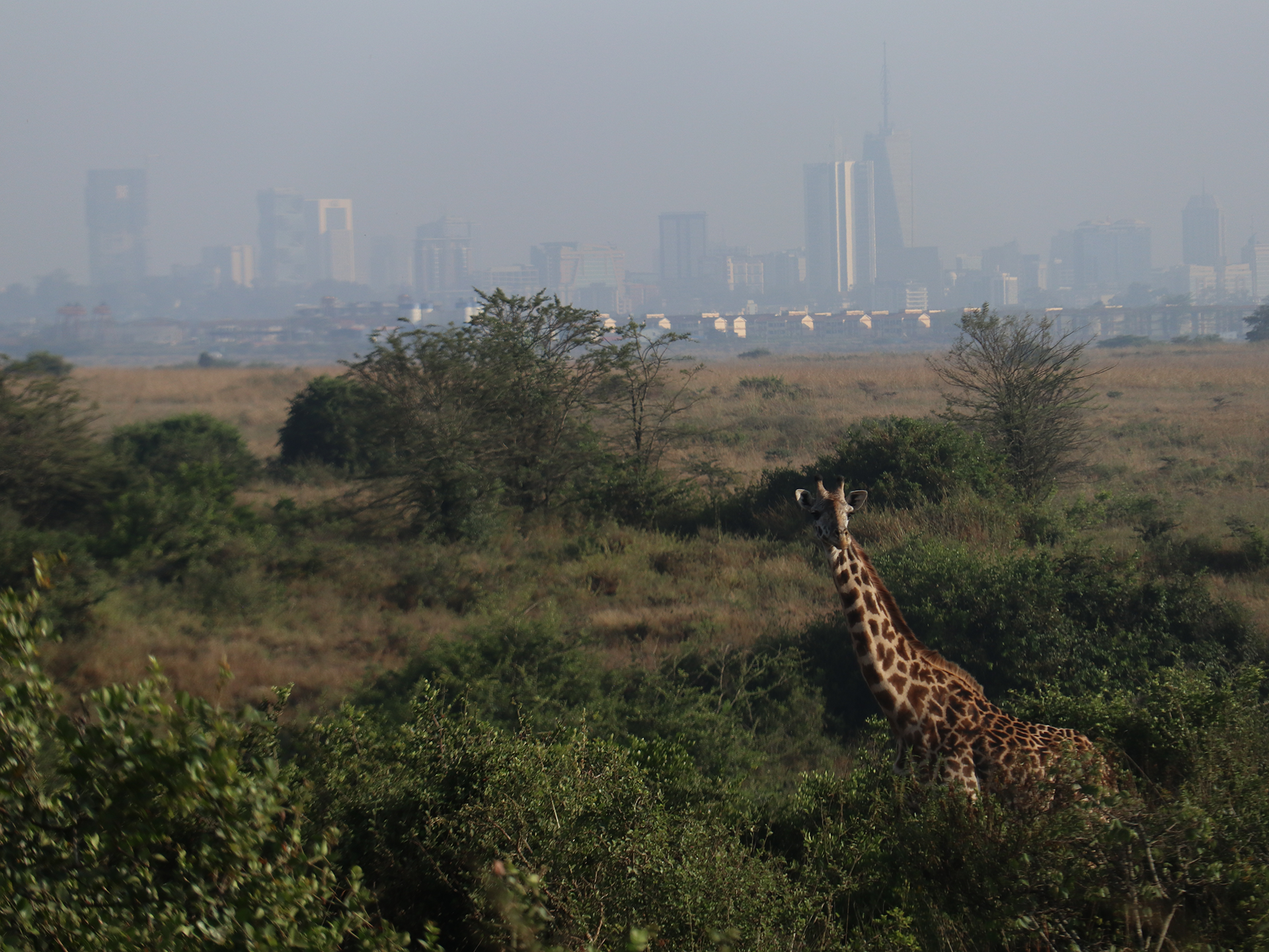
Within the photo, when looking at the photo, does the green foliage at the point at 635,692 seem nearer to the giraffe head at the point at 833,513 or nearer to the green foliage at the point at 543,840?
the giraffe head at the point at 833,513

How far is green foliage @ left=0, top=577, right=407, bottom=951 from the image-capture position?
7.42ft

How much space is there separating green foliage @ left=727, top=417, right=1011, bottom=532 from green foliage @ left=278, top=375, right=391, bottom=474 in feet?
30.1

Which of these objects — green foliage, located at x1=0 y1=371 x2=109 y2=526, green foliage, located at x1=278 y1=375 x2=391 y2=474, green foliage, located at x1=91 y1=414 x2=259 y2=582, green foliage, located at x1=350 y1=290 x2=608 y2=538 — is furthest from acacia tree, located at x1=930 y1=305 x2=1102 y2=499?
green foliage, located at x1=0 y1=371 x2=109 y2=526

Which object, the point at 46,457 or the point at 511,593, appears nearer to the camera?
the point at 511,593

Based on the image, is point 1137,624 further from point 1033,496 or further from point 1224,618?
point 1033,496

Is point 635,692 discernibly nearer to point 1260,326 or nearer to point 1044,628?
point 1044,628

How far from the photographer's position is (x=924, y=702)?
17.5 ft

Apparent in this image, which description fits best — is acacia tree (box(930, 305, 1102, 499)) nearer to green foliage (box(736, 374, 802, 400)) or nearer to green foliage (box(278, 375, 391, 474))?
green foliage (box(278, 375, 391, 474))

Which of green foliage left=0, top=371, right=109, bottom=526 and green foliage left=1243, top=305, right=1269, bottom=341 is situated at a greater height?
green foliage left=1243, top=305, right=1269, bottom=341

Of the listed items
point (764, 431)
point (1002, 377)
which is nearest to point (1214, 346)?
point (764, 431)

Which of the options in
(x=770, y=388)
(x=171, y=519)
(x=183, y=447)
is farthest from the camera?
(x=770, y=388)

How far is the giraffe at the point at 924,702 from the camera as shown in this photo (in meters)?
4.91

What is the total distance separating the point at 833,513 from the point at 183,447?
62.3ft

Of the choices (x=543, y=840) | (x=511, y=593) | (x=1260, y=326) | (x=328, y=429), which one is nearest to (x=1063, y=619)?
(x=511, y=593)
